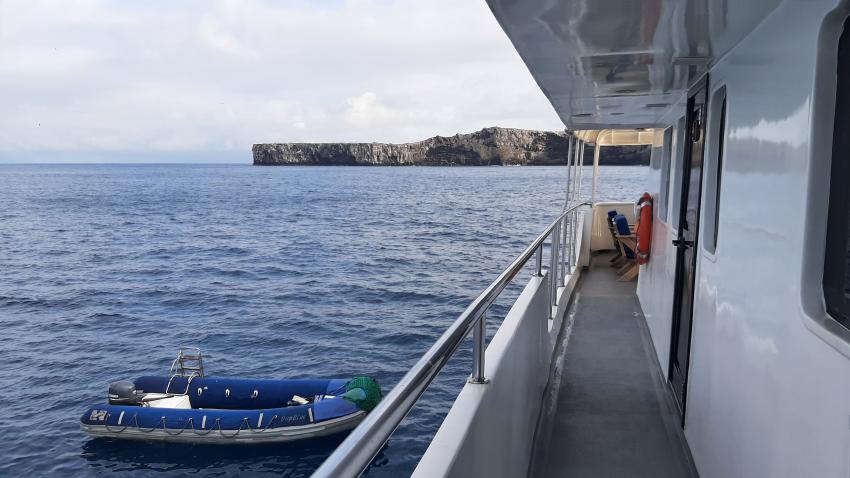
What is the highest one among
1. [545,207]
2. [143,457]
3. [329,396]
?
[545,207]

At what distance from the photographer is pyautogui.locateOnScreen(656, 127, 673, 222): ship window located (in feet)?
20.1

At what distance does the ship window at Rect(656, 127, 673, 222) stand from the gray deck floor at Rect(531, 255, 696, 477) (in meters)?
1.15

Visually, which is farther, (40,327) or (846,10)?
(40,327)

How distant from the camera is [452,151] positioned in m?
169

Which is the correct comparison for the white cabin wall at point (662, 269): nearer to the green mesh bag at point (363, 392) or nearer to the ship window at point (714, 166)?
the ship window at point (714, 166)

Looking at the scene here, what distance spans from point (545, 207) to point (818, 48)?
179ft

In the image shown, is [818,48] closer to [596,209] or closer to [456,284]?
[596,209]

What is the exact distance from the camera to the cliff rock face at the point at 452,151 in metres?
156

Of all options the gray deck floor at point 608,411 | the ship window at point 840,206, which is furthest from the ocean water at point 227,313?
the ship window at point 840,206

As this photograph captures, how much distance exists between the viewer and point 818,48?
172cm

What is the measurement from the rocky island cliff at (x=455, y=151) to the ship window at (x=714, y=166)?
137 m

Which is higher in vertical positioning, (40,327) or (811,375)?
(811,375)

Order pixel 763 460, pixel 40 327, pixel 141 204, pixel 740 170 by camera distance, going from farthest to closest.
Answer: pixel 141 204, pixel 40 327, pixel 740 170, pixel 763 460

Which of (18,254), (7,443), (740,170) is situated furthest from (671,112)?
(18,254)
